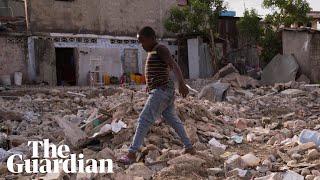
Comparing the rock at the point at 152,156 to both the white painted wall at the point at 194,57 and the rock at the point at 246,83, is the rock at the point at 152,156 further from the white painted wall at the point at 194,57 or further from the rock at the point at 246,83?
the white painted wall at the point at 194,57

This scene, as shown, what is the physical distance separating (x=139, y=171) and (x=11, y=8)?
19.5m

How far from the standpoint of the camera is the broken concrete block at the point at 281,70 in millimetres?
14094

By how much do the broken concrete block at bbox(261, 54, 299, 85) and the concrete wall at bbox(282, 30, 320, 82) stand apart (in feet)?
0.85

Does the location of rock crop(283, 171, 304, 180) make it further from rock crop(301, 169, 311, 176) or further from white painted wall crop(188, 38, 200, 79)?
white painted wall crop(188, 38, 200, 79)

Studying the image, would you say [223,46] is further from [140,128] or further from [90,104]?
[140,128]

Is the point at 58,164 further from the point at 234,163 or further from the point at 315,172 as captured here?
the point at 315,172

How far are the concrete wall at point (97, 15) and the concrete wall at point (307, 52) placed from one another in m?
8.99

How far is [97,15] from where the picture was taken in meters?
19.9

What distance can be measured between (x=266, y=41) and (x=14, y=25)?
1163cm

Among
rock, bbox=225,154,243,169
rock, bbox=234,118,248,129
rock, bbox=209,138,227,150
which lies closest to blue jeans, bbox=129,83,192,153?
rock, bbox=225,154,243,169

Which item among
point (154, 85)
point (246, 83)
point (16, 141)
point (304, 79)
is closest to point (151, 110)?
point (154, 85)

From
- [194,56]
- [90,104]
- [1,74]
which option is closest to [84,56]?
[1,74]

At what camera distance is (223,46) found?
2170cm

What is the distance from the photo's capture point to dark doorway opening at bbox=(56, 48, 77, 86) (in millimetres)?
19344
